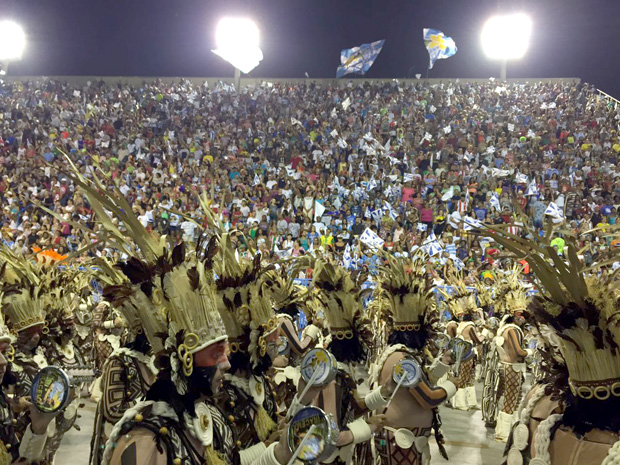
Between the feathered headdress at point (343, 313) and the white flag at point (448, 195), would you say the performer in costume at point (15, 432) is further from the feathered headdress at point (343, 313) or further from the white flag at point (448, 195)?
the white flag at point (448, 195)

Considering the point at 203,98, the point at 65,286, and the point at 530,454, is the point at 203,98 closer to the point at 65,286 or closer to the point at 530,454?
the point at 65,286

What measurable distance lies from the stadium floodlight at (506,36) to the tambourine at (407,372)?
1083 inches

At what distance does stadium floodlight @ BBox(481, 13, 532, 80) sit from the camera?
3017cm

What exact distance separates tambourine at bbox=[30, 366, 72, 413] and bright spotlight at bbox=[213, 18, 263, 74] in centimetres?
2779

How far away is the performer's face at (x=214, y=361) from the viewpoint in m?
2.94

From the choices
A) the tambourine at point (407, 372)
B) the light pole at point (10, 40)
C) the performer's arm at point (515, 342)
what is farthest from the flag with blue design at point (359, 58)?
the tambourine at point (407, 372)

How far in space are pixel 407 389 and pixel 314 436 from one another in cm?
260

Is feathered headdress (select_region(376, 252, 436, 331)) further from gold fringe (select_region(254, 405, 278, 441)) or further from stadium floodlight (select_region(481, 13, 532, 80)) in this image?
stadium floodlight (select_region(481, 13, 532, 80))

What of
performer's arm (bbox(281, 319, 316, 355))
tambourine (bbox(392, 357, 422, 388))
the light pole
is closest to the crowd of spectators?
the light pole

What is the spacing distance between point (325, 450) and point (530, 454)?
1199mm

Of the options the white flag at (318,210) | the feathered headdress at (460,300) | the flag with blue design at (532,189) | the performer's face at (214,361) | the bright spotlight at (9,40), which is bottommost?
the performer's face at (214,361)

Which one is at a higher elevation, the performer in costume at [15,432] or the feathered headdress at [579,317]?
the feathered headdress at [579,317]

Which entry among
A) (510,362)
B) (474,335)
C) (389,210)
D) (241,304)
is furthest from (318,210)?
(241,304)

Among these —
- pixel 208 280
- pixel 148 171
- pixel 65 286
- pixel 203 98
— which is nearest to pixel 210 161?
pixel 148 171
